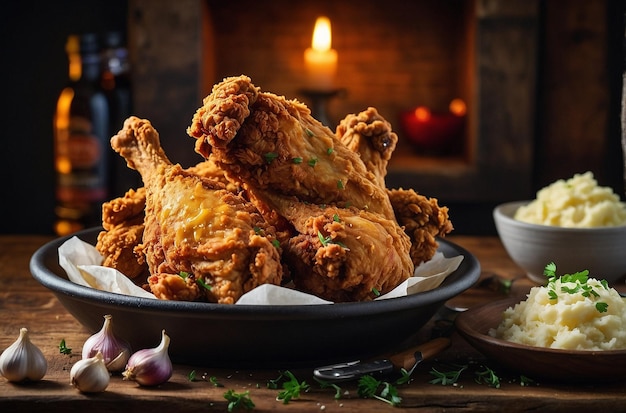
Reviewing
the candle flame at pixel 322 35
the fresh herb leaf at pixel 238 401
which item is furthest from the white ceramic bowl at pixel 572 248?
the candle flame at pixel 322 35

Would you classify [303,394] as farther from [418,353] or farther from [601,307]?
[601,307]

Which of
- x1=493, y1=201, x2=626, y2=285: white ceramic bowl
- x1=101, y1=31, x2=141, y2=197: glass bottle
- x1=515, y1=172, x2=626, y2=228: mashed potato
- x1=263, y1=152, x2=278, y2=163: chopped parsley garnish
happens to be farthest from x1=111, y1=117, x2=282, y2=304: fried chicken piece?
x1=101, y1=31, x2=141, y2=197: glass bottle

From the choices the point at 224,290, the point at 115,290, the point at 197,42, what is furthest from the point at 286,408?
the point at 197,42

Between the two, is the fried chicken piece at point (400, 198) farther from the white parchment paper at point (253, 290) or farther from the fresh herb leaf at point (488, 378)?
the fresh herb leaf at point (488, 378)

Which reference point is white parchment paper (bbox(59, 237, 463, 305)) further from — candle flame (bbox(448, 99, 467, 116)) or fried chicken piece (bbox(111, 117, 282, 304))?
candle flame (bbox(448, 99, 467, 116))

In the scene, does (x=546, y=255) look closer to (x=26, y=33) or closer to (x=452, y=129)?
(x=452, y=129)

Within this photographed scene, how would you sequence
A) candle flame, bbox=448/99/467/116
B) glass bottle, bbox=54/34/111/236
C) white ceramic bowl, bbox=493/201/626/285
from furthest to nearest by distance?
candle flame, bbox=448/99/467/116
glass bottle, bbox=54/34/111/236
white ceramic bowl, bbox=493/201/626/285
